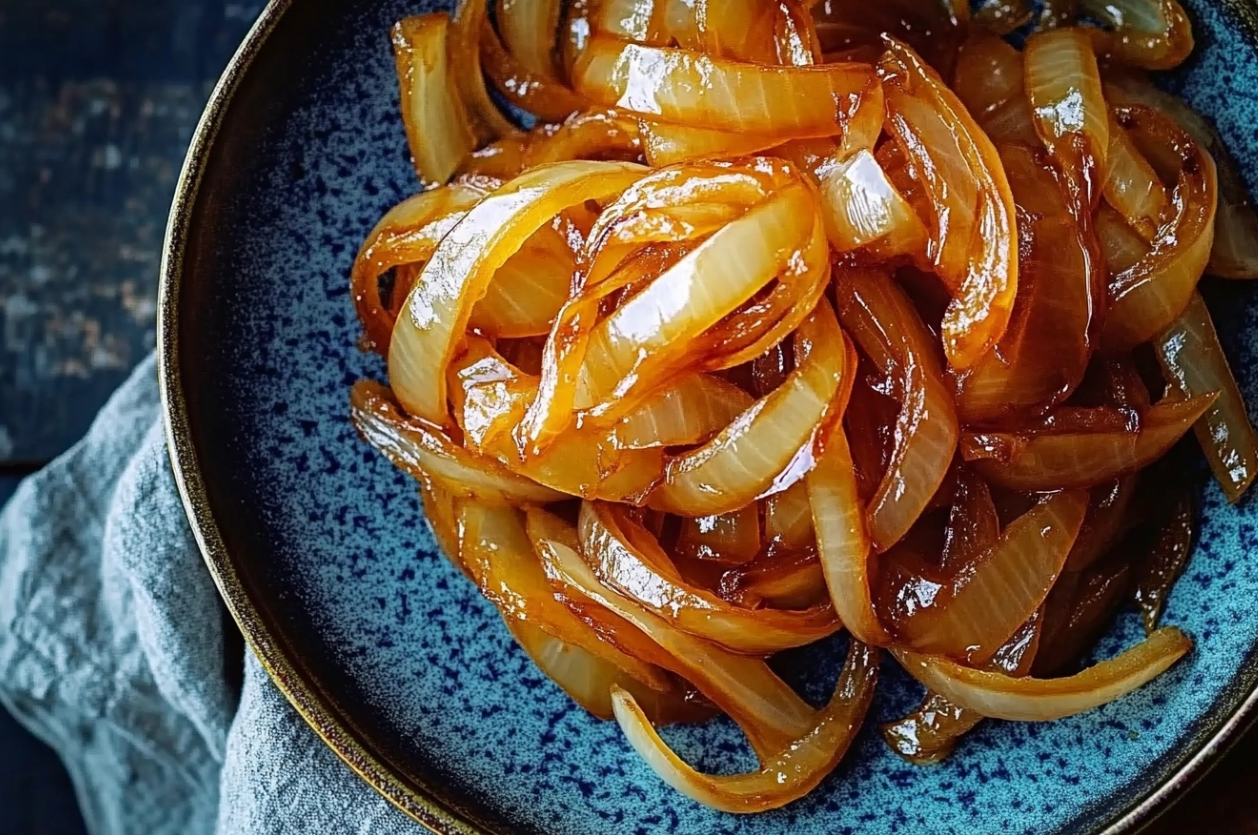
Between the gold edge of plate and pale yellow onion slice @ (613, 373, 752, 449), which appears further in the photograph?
the gold edge of plate

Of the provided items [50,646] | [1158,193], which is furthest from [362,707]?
[1158,193]

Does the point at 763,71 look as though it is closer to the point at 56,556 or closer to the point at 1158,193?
the point at 1158,193

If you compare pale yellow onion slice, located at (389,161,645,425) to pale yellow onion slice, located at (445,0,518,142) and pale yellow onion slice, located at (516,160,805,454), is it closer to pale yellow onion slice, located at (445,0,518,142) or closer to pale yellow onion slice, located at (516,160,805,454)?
pale yellow onion slice, located at (516,160,805,454)

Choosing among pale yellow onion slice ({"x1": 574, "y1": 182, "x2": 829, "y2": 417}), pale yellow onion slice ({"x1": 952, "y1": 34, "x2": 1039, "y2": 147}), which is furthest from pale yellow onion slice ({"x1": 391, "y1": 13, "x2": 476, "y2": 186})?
pale yellow onion slice ({"x1": 952, "y1": 34, "x2": 1039, "y2": 147})

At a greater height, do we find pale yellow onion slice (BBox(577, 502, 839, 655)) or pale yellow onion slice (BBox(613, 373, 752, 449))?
pale yellow onion slice (BBox(613, 373, 752, 449))

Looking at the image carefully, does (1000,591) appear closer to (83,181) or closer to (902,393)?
(902,393)
